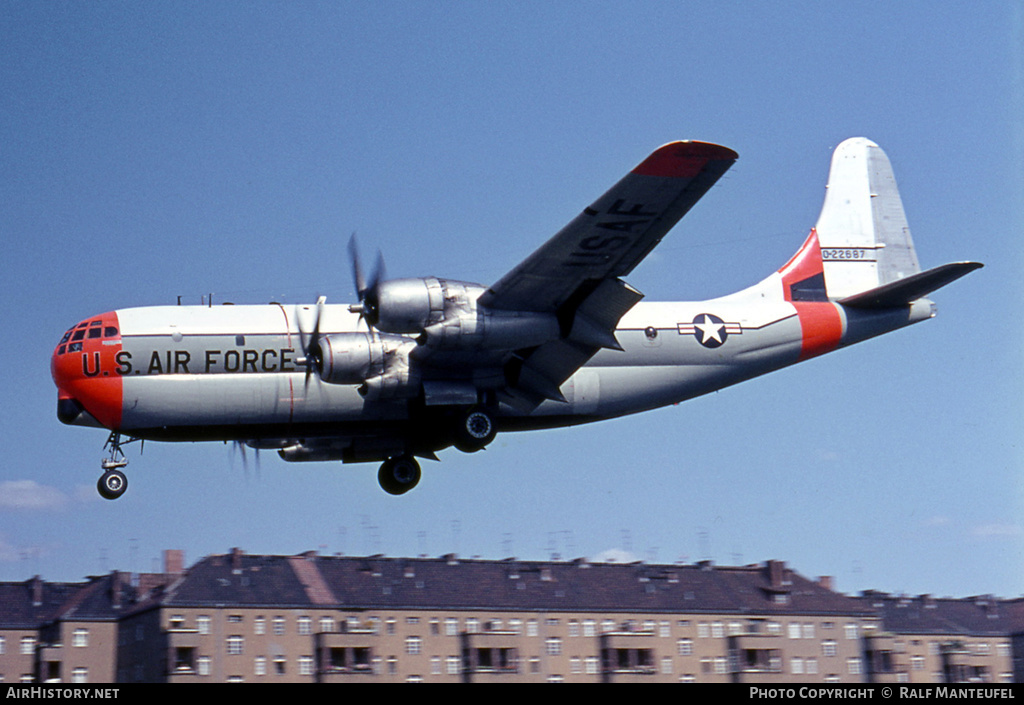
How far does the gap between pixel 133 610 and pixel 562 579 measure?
1971cm

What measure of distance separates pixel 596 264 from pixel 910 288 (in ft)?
31.6

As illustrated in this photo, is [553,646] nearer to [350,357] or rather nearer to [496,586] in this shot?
[496,586]

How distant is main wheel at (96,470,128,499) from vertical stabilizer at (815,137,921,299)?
17.8 metres

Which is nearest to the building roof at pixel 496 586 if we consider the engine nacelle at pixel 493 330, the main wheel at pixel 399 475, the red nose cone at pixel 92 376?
the main wheel at pixel 399 475

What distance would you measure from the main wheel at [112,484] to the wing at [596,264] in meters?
8.56

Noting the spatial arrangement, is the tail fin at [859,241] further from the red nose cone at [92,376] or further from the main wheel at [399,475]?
the red nose cone at [92,376]

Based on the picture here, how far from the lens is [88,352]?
25578mm

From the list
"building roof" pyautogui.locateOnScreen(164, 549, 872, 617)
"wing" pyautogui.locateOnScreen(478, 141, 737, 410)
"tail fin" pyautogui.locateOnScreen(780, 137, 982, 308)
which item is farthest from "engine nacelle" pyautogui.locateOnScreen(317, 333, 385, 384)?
"building roof" pyautogui.locateOnScreen(164, 549, 872, 617)

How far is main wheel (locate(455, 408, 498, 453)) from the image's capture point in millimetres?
25453

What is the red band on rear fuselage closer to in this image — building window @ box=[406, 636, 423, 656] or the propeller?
the propeller

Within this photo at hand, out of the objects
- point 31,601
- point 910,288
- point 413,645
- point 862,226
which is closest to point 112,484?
point 910,288

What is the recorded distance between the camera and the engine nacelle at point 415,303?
23.3m

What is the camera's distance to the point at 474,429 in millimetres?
25516
